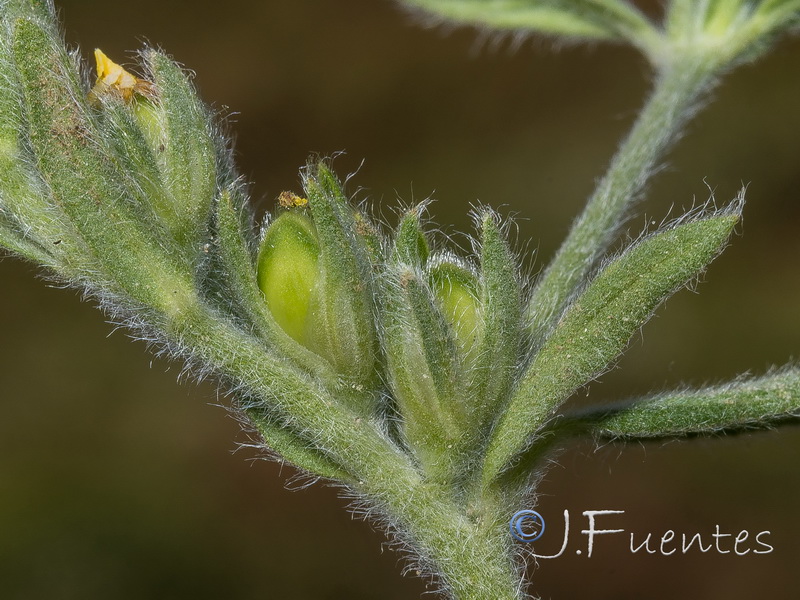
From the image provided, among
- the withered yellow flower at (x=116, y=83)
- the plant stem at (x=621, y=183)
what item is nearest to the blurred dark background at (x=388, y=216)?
the plant stem at (x=621, y=183)

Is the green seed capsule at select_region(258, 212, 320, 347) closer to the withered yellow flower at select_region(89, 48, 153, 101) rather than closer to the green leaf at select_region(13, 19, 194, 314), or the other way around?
the green leaf at select_region(13, 19, 194, 314)

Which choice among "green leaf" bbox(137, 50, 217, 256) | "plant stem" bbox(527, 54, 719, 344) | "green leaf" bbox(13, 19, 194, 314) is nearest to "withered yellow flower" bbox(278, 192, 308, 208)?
"green leaf" bbox(137, 50, 217, 256)

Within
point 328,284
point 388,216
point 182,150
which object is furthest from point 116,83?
point 388,216

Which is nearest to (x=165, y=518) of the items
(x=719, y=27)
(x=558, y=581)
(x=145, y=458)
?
(x=145, y=458)

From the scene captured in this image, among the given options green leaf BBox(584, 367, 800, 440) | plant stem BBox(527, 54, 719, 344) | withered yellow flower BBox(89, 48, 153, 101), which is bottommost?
green leaf BBox(584, 367, 800, 440)

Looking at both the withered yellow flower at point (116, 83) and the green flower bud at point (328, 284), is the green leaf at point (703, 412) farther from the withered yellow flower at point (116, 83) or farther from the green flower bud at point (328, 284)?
the withered yellow flower at point (116, 83)

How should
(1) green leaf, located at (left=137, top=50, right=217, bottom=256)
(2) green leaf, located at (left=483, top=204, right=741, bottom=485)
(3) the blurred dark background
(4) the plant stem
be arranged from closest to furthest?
1. (2) green leaf, located at (left=483, top=204, right=741, bottom=485)
2. (1) green leaf, located at (left=137, top=50, right=217, bottom=256)
3. (4) the plant stem
4. (3) the blurred dark background
